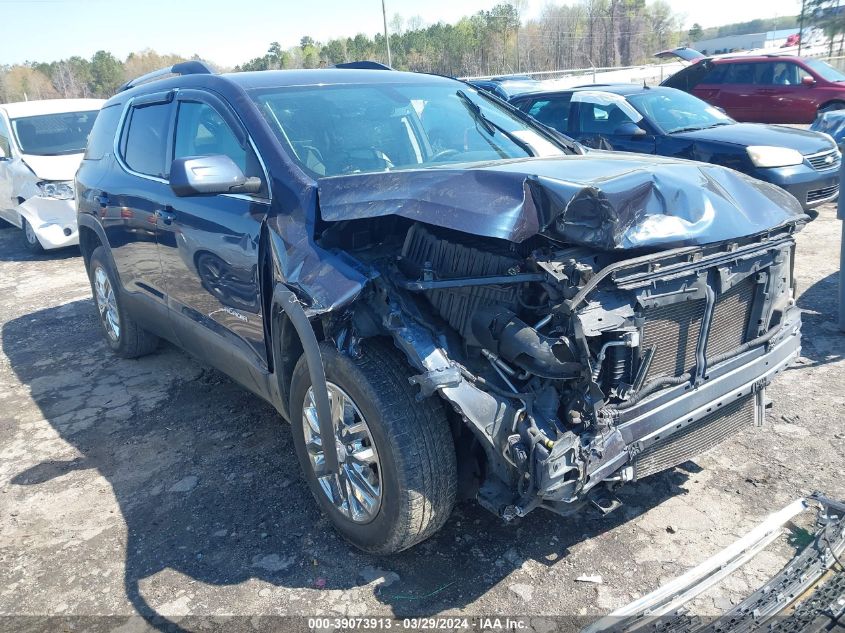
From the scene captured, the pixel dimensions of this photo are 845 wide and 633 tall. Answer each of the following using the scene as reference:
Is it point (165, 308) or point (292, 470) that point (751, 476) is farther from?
point (165, 308)

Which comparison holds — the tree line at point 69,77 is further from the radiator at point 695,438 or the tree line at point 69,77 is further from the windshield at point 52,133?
the radiator at point 695,438

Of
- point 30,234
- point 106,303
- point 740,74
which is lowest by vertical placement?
point 30,234

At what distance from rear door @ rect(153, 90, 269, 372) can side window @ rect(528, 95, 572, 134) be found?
5.87 metres

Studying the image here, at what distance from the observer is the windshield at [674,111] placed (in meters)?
8.06

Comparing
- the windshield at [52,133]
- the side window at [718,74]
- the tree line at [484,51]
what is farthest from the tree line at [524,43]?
the windshield at [52,133]

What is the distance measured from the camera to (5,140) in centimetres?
957

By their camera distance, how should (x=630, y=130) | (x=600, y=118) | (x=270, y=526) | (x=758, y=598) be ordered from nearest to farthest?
(x=758, y=598) → (x=270, y=526) → (x=630, y=130) → (x=600, y=118)

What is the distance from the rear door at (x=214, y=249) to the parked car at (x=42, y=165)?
18.9ft

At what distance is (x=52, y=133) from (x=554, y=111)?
23.0 ft

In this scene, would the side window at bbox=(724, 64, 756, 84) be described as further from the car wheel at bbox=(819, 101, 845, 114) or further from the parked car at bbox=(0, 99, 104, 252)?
the parked car at bbox=(0, 99, 104, 252)

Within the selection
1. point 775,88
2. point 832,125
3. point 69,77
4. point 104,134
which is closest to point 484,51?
point 69,77

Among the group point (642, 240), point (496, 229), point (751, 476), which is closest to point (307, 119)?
point (496, 229)

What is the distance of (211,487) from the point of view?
354cm

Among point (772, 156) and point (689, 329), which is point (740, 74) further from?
point (689, 329)
